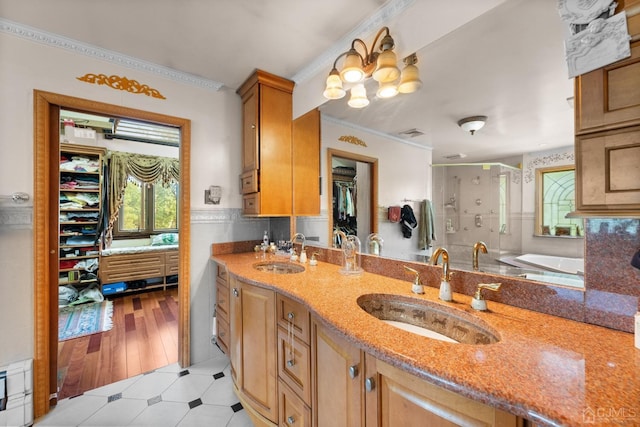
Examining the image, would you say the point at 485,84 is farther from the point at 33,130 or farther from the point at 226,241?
the point at 33,130

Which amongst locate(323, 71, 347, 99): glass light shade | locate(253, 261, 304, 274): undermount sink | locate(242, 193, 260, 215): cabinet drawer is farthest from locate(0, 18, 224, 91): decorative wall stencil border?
locate(253, 261, 304, 274): undermount sink

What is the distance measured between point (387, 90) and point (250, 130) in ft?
4.17

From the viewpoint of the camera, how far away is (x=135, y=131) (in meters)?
3.91

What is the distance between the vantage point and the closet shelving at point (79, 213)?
366cm

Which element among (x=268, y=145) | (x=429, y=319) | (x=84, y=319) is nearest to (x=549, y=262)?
(x=429, y=319)

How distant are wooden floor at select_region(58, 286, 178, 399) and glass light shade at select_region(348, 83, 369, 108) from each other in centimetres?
261

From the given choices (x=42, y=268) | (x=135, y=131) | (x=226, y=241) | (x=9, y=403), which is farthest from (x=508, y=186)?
(x=135, y=131)

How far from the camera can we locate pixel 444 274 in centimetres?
116

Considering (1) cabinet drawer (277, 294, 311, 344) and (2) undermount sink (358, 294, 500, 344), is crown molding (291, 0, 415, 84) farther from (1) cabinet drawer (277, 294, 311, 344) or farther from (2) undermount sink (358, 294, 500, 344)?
(1) cabinet drawer (277, 294, 311, 344)

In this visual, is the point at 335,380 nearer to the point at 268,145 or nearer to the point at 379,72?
the point at 379,72

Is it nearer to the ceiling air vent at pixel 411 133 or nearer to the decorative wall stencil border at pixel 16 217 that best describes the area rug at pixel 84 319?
the decorative wall stencil border at pixel 16 217

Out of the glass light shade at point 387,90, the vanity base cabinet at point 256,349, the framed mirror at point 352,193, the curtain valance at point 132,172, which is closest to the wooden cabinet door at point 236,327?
the vanity base cabinet at point 256,349

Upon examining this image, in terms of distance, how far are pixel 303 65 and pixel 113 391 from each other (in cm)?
283

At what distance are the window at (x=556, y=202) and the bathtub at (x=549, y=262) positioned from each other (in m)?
0.09
